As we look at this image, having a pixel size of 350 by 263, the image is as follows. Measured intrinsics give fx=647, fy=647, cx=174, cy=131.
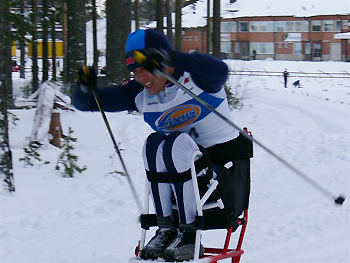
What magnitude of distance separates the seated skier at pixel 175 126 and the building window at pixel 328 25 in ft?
212

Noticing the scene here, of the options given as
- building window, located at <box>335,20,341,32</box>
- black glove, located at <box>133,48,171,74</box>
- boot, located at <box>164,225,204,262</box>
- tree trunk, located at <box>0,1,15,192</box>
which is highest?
building window, located at <box>335,20,341,32</box>

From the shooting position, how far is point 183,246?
145 inches

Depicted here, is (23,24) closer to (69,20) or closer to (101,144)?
(101,144)

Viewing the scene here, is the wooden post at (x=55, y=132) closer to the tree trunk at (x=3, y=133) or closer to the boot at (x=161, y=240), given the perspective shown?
the tree trunk at (x=3, y=133)

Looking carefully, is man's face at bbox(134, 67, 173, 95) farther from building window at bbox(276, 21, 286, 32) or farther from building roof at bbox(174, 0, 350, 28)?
building window at bbox(276, 21, 286, 32)

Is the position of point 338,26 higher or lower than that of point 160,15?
higher

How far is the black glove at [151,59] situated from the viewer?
139 inches

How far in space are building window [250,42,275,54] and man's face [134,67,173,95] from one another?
215 ft

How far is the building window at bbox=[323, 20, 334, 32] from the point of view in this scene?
66.0 meters

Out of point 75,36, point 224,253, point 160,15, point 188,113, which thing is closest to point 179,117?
point 188,113

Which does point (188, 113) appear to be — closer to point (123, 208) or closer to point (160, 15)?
point (123, 208)

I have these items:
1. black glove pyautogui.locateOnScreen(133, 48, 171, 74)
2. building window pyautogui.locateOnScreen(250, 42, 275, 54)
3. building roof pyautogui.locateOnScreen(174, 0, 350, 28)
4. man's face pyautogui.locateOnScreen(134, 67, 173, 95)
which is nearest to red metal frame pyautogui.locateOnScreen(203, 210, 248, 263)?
man's face pyautogui.locateOnScreen(134, 67, 173, 95)

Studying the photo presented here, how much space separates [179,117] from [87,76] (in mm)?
614

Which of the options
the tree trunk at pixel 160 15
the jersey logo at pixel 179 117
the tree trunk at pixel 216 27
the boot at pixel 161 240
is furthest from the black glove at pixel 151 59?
the tree trunk at pixel 160 15
